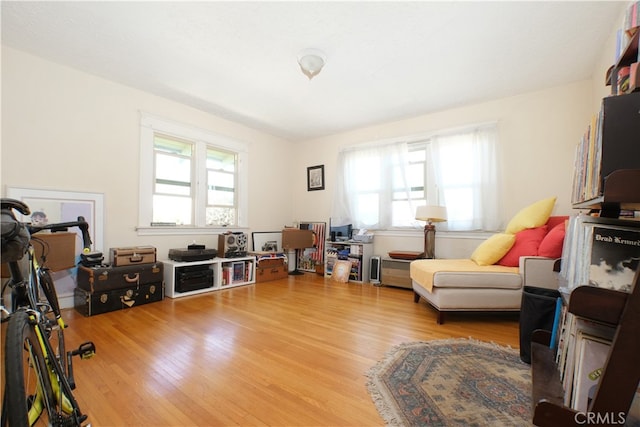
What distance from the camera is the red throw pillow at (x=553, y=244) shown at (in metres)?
2.34

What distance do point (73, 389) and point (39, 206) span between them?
224cm

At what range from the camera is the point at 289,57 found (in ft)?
8.66

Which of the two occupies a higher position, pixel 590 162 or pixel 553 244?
pixel 590 162

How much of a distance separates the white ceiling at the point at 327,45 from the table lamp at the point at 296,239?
85.8 inches

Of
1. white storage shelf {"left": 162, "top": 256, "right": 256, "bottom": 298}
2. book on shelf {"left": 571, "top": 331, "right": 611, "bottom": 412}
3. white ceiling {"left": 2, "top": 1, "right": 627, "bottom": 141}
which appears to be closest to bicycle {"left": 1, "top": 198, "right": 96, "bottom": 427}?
book on shelf {"left": 571, "top": 331, "right": 611, "bottom": 412}

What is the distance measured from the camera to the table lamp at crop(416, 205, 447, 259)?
11.5 feet

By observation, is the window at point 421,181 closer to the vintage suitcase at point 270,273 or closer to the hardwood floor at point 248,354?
the vintage suitcase at point 270,273

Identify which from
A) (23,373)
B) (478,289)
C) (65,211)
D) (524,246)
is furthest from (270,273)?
(23,373)

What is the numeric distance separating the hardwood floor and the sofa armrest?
46 cm

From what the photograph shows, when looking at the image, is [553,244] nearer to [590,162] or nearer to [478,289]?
[478,289]

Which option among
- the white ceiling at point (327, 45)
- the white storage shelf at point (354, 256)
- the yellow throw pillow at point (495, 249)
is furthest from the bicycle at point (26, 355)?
the white storage shelf at point (354, 256)

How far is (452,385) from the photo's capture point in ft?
4.88

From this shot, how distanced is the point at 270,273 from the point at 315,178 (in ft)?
6.61

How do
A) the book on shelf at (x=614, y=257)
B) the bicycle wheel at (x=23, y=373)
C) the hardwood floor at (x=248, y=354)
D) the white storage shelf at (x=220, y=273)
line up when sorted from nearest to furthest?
the bicycle wheel at (x=23, y=373) → the book on shelf at (x=614, y=257) → the hardwood floor at (x=248, y=354) → the white storage shelf at (x=220, y=273)
